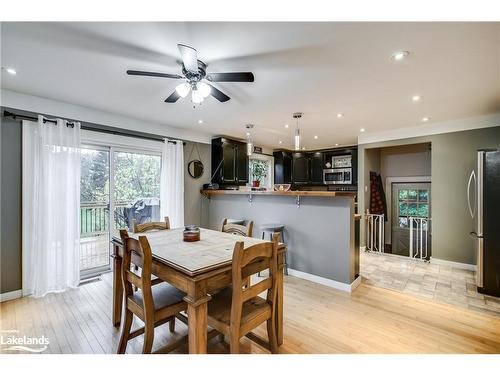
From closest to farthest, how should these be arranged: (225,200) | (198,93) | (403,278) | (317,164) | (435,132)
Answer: (198,93)
(403,278)
(435,132)
(225,200)
(317,164)

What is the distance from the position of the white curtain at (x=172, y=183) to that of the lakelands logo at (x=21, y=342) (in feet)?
7.47

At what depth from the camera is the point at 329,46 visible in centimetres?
177

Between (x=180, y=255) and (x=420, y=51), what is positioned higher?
(x=420, y=51)

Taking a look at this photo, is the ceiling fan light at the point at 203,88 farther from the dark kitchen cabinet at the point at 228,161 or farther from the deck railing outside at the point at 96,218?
the dark kitchen cabinet at the point at 228,161

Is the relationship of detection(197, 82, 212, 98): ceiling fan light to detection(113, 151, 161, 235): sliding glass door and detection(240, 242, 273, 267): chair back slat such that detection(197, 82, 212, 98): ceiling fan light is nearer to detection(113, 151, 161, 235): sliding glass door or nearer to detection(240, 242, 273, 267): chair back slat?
detection(240, 242, 273, 267): chair back slat

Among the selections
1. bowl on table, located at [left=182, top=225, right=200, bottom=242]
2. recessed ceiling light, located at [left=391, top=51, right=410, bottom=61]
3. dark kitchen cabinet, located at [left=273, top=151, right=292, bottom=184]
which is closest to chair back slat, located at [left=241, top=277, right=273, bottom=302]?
bowl on table, located at [left=182, top=225, right=200, bottom=242]

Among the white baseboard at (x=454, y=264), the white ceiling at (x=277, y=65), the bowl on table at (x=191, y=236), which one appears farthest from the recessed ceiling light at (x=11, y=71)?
the white baseboard at (x=454, y=264)

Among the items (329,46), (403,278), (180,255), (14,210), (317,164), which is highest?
(329,46)

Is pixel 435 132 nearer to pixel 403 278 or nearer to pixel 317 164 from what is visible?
pixel 403 278

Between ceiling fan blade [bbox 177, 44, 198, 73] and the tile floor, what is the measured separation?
3385 millimetres

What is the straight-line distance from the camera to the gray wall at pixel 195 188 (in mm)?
4516
